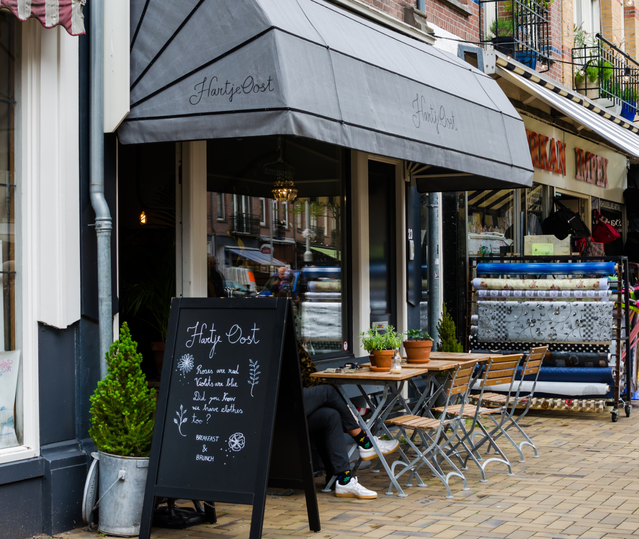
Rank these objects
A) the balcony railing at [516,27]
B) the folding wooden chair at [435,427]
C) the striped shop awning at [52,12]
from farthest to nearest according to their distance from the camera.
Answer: the balcony railing at [516,27]
the folding wooden chair at [435,427]
the striped shop awning at [52,12]

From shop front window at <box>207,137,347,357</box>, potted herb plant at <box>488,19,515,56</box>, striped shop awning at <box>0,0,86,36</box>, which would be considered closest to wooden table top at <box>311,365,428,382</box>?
shop front window at <box>207,137,347,357</box>

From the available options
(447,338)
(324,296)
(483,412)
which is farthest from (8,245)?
(447,338)

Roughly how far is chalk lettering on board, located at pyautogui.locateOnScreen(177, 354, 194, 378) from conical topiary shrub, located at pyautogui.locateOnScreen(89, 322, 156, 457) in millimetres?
276

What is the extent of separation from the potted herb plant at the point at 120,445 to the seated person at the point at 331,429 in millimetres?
1231

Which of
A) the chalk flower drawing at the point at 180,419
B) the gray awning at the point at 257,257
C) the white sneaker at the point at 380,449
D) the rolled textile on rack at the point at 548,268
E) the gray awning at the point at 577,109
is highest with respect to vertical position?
the gray awning at the point at 577,109

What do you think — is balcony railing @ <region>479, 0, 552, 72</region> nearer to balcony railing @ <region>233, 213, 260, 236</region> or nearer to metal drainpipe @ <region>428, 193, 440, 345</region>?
metal drainpipe @ <region>428, 193, 440, 345</region>

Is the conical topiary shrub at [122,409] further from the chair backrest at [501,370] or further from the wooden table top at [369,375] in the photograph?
the chair backrest at [501,370]

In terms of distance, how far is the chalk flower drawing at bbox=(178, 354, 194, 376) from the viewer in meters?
4.75

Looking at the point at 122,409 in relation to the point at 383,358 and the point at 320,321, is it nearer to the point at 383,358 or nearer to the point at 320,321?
the point at 383,358

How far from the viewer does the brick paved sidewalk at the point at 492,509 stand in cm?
477

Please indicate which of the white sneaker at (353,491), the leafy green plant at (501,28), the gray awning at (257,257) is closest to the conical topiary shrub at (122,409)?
the white sneaker at (353,491)

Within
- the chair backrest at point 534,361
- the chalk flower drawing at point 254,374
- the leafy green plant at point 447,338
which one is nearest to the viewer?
the chalk flower drawing at point 254,374

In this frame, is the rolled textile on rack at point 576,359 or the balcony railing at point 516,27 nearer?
the rolled textile on rack at point 576,359

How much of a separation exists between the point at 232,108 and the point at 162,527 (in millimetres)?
2469
